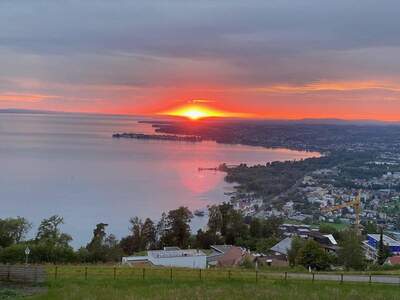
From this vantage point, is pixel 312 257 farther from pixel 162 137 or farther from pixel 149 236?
pixel 162 137

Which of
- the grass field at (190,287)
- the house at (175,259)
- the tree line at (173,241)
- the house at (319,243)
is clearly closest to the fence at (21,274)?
the grass field at (190,287)

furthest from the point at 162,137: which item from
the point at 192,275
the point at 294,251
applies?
the point at 192,275

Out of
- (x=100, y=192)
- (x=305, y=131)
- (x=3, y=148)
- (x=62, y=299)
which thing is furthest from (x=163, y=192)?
(x=305, y=131)

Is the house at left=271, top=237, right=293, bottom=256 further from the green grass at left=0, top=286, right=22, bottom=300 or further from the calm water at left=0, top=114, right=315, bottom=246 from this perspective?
the green grass at left=0, top=286, right=22, bottom=300

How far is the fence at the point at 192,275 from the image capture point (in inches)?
555

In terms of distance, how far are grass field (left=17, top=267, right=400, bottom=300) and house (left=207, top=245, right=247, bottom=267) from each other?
29.0 feet

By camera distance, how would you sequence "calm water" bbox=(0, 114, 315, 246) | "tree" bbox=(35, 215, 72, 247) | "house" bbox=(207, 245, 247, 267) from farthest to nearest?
"calm water" bbox=(0, 114, 315, 246) → "tree" bbox=(35, 215, 72, 247) → "house" bbox=(207, 245, 247, 267)

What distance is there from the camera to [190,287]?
1279cm

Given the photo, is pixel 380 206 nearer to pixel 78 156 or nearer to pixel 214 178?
pixel 214 178

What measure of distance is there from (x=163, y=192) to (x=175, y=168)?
25039 mm

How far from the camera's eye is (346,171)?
88562 mm

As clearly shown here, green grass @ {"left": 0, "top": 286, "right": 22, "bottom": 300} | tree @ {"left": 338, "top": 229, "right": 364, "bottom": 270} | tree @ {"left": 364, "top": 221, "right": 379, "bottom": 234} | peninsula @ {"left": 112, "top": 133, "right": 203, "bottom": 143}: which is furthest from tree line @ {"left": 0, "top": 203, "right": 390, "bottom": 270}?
peninsula @ {"left": 112, "top": 133, "right": 203, "bottom": 143}

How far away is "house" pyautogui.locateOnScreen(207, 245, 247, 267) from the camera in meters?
24.3

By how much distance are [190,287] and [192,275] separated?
6.75ft
